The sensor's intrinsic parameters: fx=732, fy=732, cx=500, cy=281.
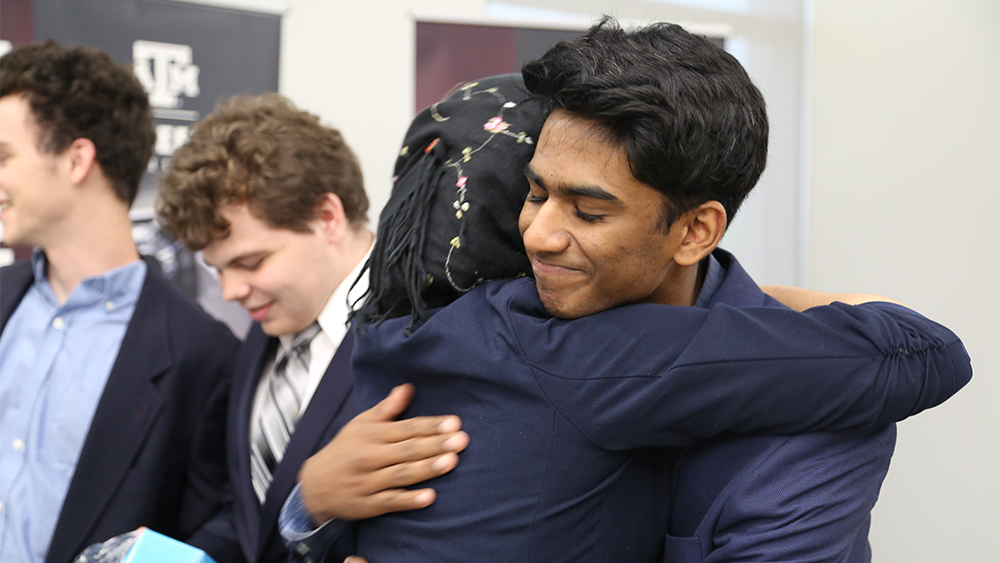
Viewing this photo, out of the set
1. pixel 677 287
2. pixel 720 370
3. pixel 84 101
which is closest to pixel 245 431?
pixel 84 101

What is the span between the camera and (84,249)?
2.01m

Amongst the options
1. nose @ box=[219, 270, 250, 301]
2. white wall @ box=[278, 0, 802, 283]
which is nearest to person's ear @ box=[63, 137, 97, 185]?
nose @ box=[219, 270, 250, 301]

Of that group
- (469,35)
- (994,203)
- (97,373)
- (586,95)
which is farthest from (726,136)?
(994,203)

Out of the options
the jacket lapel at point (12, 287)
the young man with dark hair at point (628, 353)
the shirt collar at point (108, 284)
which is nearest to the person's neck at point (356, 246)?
the shirt collar at point (108, 284)

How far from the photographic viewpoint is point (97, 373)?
6.33 ft

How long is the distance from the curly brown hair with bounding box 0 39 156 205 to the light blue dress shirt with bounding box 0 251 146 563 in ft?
1.05

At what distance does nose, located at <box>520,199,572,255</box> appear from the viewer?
3.24ft

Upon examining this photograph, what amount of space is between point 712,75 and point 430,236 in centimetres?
45

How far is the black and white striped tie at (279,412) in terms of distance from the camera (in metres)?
1.77

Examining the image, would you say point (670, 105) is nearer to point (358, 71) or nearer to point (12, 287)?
point (12, 287)

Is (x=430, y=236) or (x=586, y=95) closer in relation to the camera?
(x=586, y=95)

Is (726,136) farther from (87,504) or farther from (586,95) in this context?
(87,504)

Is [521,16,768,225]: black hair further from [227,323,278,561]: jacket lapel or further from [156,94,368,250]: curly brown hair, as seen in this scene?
[227,323,278,561]: jacket lapel

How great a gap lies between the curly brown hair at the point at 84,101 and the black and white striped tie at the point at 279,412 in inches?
29.9
